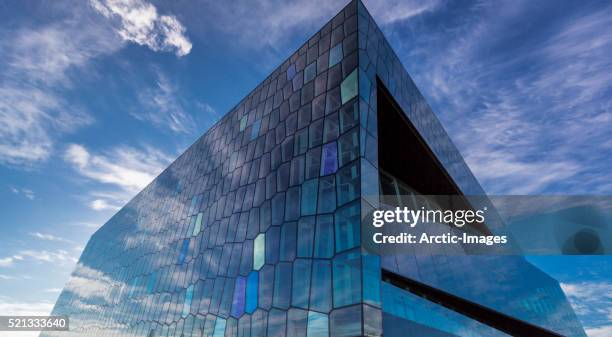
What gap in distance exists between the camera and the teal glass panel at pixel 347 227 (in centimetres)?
1123

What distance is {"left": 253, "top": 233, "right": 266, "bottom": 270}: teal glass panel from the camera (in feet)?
49.2

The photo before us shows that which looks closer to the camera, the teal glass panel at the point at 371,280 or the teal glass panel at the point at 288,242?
the teal glass panel at the point at 371,280

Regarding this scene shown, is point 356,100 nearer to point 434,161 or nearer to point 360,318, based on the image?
point 360,318

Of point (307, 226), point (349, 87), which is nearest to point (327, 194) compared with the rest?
point (307, 226)

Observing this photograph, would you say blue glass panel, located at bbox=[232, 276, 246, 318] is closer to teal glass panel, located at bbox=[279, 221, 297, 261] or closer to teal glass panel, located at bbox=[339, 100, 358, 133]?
teal glass panel, located at bbox=[279, 221, 297, 261]

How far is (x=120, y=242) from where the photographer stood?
135ft

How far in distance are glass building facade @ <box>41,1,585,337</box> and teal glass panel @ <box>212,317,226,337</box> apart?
0.14ft

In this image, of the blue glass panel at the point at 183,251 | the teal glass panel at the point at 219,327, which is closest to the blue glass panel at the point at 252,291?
the teal glass panel at the point at 219,327

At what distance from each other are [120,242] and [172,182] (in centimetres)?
→ 1451

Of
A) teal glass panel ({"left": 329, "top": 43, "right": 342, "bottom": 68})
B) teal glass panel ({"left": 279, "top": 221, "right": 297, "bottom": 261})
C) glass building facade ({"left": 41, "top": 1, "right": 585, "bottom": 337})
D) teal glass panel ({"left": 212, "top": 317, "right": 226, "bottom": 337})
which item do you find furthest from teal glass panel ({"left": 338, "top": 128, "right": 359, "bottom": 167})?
teal glass panel ({"left": 212, "top": 317, "right": 226, "bottom": 337})

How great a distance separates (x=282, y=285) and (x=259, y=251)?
2719 mm

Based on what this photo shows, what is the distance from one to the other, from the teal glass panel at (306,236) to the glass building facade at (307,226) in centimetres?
4

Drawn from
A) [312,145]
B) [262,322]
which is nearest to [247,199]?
[312,145]

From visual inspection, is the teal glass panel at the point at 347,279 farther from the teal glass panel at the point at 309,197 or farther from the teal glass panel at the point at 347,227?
the teal glass panel at the point at 309,197
